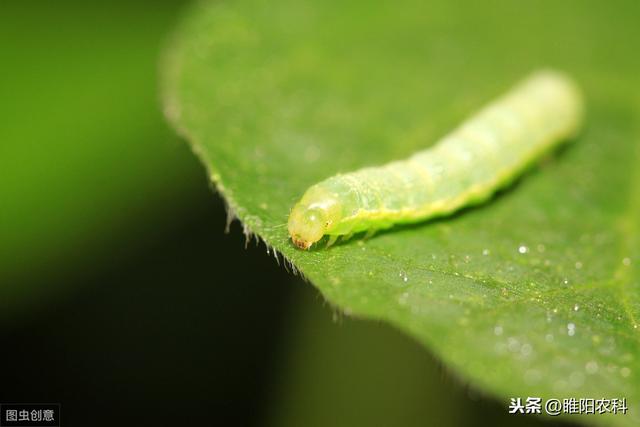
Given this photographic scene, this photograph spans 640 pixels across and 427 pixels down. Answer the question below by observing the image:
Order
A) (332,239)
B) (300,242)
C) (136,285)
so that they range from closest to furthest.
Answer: (300,242) < (332,239) < (136,285)

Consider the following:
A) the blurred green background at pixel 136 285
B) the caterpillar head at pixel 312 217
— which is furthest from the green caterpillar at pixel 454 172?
the blurred green background at pixel 136 285

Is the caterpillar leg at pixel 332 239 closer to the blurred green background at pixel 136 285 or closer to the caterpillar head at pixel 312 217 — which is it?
the caterpillar head at pixel 312 217

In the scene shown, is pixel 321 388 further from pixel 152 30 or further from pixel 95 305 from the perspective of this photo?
pixel 152 30

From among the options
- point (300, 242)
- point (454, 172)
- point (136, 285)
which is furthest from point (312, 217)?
point (136, 285)

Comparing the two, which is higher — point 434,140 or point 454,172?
point 434,140

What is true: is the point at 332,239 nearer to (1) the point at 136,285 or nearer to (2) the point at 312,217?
(2) the point at 312,217

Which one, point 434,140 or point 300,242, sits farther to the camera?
point 434,140

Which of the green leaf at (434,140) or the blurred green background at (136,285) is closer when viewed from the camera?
the green leaf at (434,140)

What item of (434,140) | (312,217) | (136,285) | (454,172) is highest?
(434,140)
